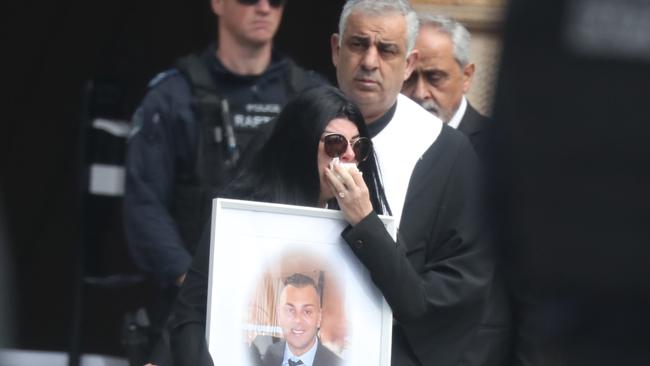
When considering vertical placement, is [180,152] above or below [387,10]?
below

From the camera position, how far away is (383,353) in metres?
2.63

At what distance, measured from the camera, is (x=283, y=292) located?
8.54 feet

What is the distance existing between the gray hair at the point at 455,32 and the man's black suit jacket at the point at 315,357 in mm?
2028

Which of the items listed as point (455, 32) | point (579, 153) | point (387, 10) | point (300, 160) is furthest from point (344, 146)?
point (579, 153)

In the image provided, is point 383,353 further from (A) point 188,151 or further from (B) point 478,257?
(A) point 188,151

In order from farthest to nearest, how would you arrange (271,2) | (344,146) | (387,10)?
(271,2), (387,10), (344,146)

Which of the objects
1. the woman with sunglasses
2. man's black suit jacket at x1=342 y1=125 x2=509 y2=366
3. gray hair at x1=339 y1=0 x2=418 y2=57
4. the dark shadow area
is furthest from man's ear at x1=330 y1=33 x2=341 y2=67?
the dark shadow area

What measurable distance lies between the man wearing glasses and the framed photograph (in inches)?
70.8

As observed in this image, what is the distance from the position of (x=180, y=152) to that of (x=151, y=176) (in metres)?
0.13

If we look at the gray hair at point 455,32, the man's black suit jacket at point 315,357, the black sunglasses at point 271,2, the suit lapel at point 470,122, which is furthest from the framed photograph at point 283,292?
the black sunglasses at point 271,2

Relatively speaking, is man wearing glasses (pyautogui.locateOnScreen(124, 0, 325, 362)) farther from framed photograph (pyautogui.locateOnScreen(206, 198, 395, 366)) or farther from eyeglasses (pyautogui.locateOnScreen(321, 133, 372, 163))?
framed photograph (pyautogui.locateOnScreen(206, 198, 395, 366))

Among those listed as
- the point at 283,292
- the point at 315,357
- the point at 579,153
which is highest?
the point at 579,153

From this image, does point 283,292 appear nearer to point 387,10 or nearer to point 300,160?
point 300,160

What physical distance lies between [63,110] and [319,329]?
164 inches
